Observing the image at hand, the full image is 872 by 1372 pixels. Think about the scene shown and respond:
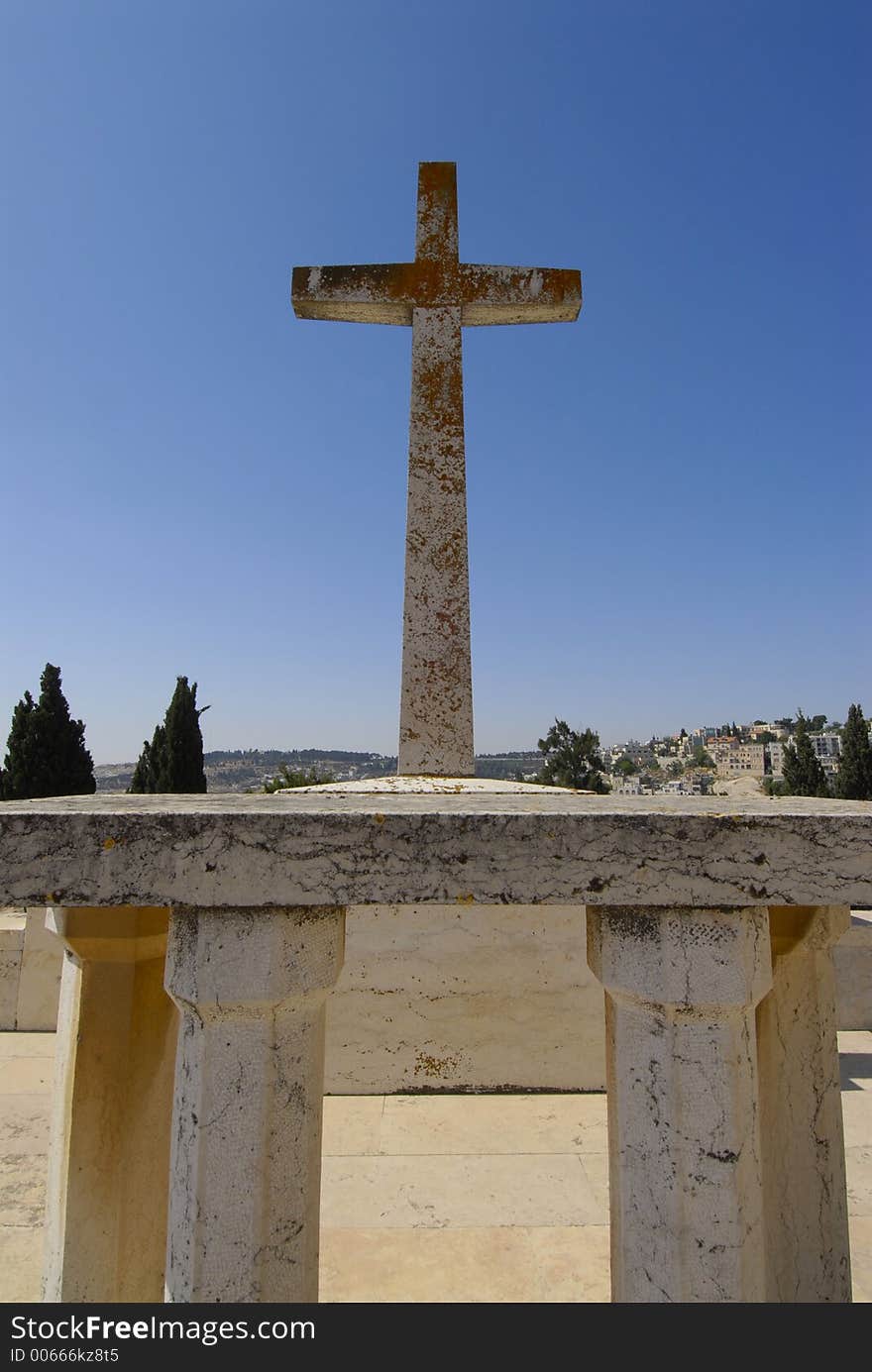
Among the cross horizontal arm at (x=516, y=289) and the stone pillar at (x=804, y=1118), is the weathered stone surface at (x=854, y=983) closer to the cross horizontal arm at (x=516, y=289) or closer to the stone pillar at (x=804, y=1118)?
the stone pillar at (x=804, y=1118)

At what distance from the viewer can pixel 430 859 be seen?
5.77 feet

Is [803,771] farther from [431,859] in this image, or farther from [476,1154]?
[431,859]

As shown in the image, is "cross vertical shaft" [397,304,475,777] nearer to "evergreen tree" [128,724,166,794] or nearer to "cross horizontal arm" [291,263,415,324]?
"cross horizontal arm" [291,263,415,324]

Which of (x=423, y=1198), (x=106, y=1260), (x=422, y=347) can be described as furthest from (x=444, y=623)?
(x=106, y=1260)

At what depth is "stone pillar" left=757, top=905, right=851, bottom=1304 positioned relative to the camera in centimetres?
216

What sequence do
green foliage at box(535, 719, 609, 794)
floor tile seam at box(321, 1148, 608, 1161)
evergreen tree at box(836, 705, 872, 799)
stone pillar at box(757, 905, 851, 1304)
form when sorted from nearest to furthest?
stone pillar at box(757, 905, 851, 1304)
floor tile seam at box(321, 1148, 608, 1161)
evergreen tree at box(836, 705, 872, 799)
green foliage at box(535, 719, 609, 794)

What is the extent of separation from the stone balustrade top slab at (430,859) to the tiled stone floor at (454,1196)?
2275mm

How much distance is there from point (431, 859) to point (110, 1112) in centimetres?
159

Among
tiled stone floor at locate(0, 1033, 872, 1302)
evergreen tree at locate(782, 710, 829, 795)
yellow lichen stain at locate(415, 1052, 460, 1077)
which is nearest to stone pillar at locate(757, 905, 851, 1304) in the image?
tiled stone floor at locate(0, 1033, 872, 1302)

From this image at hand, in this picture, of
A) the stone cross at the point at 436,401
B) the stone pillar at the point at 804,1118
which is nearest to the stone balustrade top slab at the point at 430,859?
the stone pillar at the point at 804,1118

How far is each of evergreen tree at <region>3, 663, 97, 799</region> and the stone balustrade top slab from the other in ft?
71.5

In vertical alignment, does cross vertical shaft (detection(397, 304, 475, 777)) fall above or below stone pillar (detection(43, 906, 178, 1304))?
above

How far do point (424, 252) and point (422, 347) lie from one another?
0.86 meters
